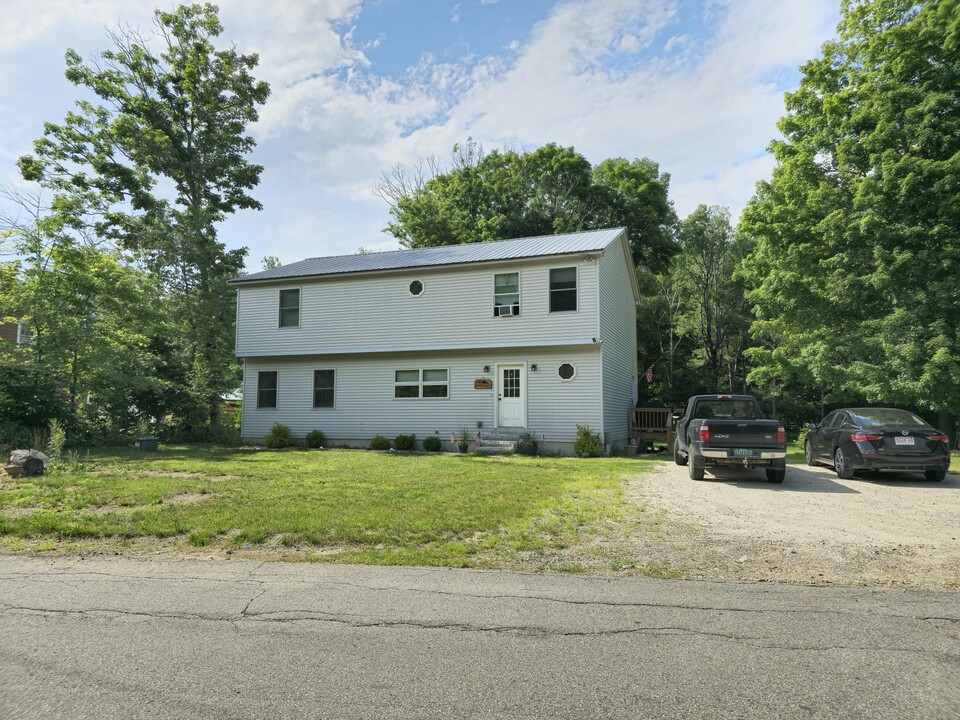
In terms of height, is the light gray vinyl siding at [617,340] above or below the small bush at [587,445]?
above

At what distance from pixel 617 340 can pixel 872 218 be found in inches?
334

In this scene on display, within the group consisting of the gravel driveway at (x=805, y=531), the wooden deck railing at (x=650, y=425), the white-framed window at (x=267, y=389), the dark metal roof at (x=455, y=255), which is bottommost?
the gravel driveway at (x=805, y=531)

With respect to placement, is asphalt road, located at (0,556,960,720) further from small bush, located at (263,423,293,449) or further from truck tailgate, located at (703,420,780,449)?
small bush, located at (263,423,293,449)

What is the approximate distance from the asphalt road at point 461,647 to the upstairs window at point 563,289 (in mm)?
13446

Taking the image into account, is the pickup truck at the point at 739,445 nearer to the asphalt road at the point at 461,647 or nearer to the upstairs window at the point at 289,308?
the asphalt road at the point at 461,647

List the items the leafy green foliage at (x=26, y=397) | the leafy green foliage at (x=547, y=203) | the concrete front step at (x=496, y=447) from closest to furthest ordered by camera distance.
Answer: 1. the leafy green foliage at (x=26, y=397)
2. the concrete front step at (x=496, y=447)
3. the leafy green foliage at (x=547, y=203)

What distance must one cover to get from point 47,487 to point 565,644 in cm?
927

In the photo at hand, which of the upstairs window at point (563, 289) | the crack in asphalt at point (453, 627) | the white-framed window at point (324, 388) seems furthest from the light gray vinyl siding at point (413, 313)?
the crack in asphalt at point (453, 627)

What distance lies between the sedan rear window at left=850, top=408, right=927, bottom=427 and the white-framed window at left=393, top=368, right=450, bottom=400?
38.1 ft

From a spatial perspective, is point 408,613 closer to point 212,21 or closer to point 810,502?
point 810,502

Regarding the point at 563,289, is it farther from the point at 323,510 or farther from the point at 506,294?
the point at 323,510

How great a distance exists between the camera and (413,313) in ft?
63.8

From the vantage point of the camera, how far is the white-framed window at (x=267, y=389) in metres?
21.1

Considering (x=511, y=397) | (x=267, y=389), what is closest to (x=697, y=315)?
(x=511, y=397)
